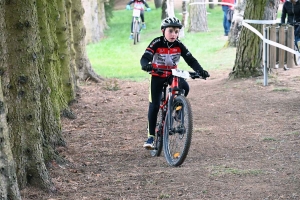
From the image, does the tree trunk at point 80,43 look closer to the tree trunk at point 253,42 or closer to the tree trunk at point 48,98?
the tree trunk at point 253,42

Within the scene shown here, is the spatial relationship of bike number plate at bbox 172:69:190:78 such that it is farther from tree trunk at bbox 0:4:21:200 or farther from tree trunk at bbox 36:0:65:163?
tree trunk at bbox 0:4:21:200

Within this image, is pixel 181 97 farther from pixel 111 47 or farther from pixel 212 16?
pixel 212 16

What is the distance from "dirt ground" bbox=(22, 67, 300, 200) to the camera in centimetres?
642

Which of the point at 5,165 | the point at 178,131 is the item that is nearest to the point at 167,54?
the point at 178,131

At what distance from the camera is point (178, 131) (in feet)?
24.6

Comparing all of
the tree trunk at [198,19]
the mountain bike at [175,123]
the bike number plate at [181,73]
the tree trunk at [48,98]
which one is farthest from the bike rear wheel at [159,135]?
the tree trunk at [198,19]

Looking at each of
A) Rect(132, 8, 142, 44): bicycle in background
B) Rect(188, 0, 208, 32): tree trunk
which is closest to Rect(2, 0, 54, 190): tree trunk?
Rect(132, 8, 142, 44): bicycle in background

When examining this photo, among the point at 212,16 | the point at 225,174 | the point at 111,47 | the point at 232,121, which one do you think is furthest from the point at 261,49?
the point at 212,16

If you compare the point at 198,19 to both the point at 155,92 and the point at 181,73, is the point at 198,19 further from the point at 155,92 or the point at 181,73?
the point at 181,73

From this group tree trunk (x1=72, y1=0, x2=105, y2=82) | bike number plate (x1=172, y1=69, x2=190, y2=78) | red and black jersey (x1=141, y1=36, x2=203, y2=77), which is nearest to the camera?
bike number plate (x1=172, y1=69, x2=190, y2=78)

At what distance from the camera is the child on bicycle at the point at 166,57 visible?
7.71 metres

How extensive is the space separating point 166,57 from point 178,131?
3.11 feet

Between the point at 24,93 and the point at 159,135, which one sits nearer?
the point at 24,93

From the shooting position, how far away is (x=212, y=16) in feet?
144
